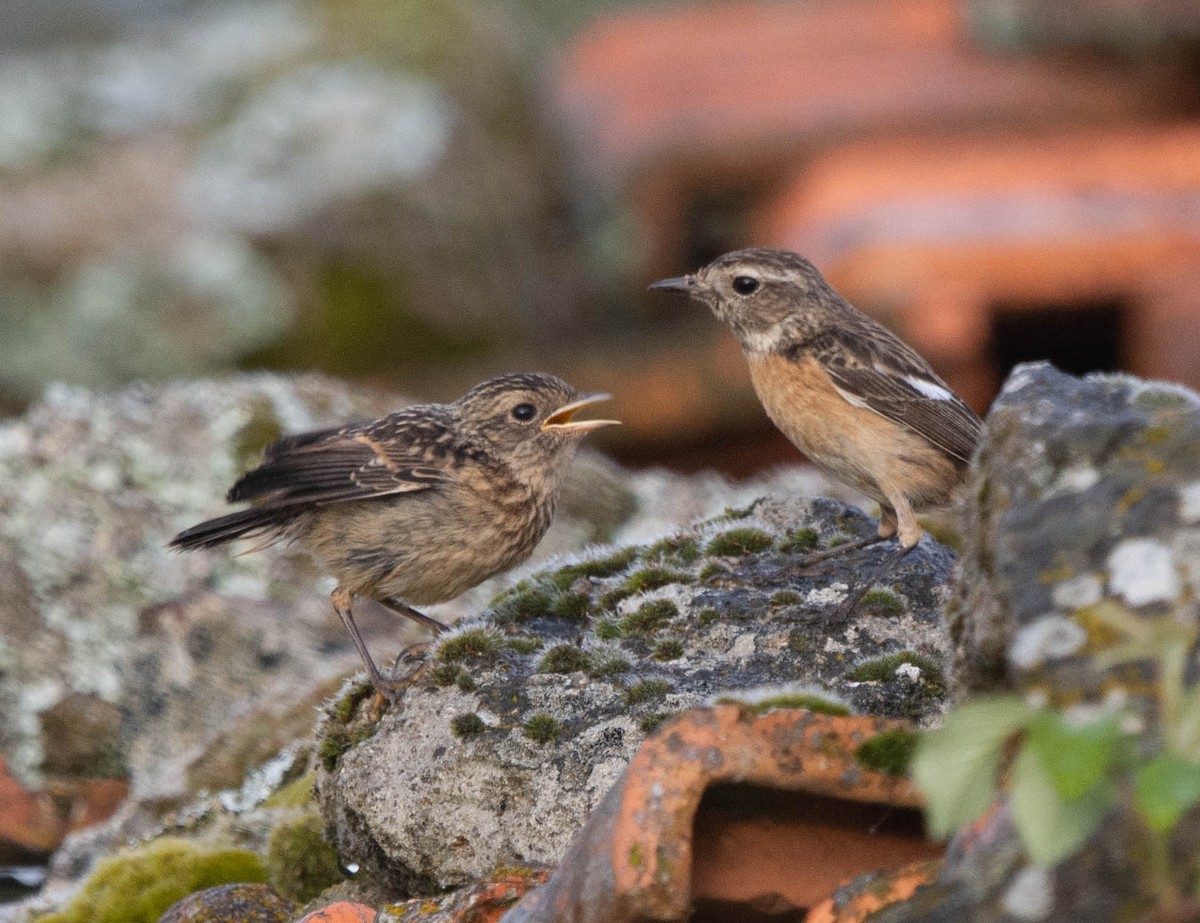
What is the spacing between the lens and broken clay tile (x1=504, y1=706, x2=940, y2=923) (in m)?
3.15

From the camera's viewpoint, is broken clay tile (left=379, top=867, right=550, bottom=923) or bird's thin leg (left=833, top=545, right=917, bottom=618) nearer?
broken clay tile (left=379, top=867, right=550, bottom=923)

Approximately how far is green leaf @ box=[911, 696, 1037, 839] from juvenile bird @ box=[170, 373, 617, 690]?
3746 millimetres

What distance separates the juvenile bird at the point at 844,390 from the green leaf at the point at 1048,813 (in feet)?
12.0

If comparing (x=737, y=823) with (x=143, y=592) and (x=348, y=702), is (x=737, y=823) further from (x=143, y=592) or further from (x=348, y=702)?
(x=143, y=592)

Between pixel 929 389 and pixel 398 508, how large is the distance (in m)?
2.24

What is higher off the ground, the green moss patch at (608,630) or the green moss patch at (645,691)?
the green moss patch at (608,630)

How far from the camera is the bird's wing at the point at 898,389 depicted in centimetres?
648

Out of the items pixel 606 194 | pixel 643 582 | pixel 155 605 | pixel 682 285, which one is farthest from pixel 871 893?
pixel 606 194

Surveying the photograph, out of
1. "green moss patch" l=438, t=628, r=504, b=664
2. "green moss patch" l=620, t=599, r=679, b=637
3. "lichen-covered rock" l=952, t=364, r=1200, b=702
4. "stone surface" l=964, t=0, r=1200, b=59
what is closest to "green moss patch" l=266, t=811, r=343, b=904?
"green moss patch" l=438, t=628, r=504, b=664

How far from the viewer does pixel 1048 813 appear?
2352 millimetres

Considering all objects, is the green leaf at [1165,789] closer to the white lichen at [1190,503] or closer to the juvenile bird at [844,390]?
the white lichen at [1190,503]

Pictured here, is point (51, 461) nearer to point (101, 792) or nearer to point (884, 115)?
point (101, 792)

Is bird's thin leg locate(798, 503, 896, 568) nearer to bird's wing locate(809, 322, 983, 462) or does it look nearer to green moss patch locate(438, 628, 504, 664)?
bird's wing locate(809, 322, 983, 462)

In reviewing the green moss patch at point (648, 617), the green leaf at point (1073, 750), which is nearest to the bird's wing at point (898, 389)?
the green moss patch at point (648, 617)
